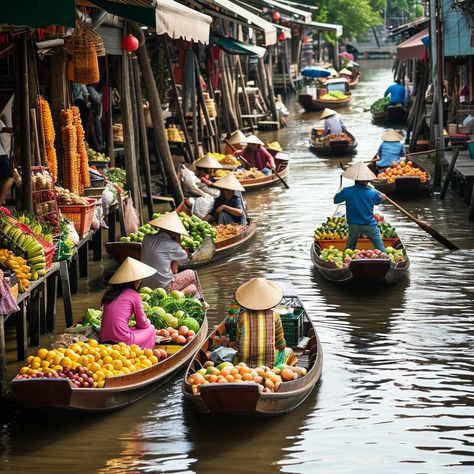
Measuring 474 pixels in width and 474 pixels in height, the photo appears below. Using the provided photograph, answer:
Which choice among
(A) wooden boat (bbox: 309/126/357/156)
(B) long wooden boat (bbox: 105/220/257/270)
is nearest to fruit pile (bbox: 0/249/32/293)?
(B) long wooden boat (bbox: 105/220/257/270)

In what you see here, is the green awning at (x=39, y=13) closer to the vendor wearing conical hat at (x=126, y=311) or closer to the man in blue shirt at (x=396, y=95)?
the vendor wearing conical hat at (x=126, y=311)

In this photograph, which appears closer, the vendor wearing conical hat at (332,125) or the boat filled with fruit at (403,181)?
the boat filled with fruit at (403,181)

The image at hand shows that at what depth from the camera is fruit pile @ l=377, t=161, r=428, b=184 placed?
1888cm

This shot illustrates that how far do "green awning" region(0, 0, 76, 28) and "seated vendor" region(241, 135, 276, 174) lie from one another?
41.0ft

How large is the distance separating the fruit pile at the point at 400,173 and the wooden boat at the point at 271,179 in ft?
7.14

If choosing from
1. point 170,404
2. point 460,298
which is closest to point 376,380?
point 170,404

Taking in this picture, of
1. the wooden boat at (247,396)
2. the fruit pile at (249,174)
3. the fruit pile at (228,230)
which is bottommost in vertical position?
the wooden boat at (247,396)

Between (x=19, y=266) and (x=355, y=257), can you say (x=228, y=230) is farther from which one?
(x=19, y=266)

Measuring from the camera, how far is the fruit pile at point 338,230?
13.9m

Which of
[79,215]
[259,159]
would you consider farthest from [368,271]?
[259,159]

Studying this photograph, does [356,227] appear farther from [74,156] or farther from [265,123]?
[265,123]

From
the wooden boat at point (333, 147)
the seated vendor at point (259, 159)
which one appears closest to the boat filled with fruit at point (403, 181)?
the seated vendor at point (259, 159)

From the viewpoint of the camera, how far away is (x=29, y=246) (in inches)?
382

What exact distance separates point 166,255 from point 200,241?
2.51 meters
